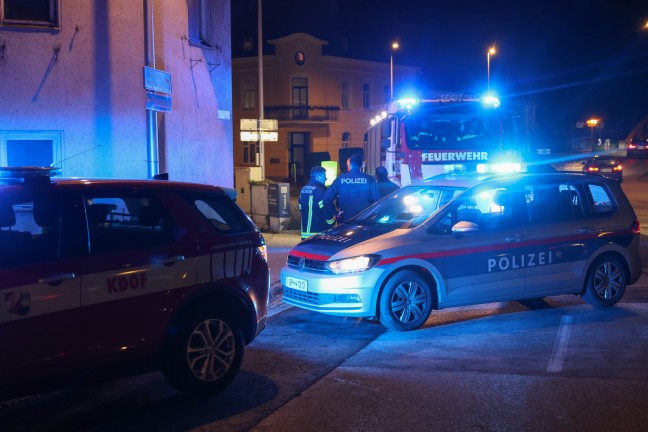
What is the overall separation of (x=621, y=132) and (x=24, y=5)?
71016mm

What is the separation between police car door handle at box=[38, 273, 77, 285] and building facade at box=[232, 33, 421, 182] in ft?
156

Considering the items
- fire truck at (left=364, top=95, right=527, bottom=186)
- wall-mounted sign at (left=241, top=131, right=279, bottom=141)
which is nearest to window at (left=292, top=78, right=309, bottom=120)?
wall-mounted sign at (left=241, top=131, right=279, bottom=141)

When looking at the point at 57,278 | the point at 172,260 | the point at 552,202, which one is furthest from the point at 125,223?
the point at 552,202

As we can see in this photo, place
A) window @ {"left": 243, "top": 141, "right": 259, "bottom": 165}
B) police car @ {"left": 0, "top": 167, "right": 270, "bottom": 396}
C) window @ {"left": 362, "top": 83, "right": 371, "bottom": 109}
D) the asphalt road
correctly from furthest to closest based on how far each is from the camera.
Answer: window @ {"left": 362, "top": 83, "right": 371, "bottom": 109} < window @ {"left": 243, "top": 141, "right": 259, "bottom": 165} < the asphalt road < police car @ {"left": 0, "top": 167, "right": 270, "bottom": 396}

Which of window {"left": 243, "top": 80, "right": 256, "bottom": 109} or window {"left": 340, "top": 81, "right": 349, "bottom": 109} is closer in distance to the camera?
window {"left": 243, "top": 80, "right": 256, "bottom": 109}

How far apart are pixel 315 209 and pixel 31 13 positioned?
18.2 feet

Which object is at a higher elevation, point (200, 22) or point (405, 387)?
point (200, 22)

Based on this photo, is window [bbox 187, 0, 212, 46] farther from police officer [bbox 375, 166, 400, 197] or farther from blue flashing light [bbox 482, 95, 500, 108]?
blue flashing light [bbox 482, 95, 500, 108]

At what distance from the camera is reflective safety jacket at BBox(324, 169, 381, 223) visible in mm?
10859

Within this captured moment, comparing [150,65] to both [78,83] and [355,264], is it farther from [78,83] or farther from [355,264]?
[355,264]

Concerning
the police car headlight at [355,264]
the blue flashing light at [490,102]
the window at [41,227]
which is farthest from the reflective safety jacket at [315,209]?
the blue flashing light at [490,102]

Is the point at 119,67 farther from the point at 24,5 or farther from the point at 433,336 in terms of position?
the point at 433,336

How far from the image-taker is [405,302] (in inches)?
312

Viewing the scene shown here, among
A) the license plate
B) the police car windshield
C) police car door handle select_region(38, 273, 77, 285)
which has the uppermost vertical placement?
the police car windshield
